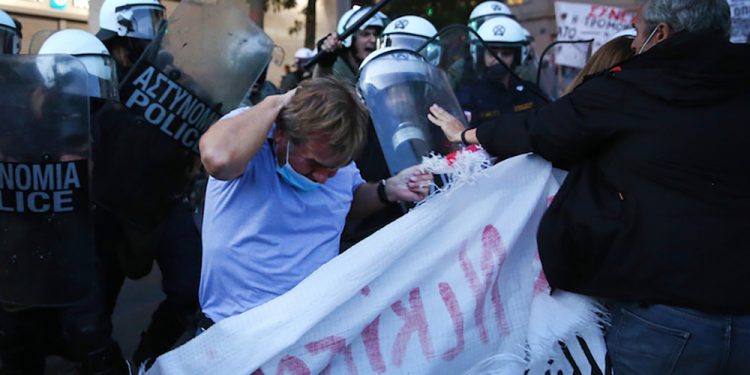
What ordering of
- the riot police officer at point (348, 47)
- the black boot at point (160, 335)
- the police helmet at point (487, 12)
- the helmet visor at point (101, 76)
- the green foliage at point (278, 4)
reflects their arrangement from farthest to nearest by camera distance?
the police helmet at point (487, 12) < the green foliage at point (278, 4) < the riot police officer at point (348, 47) < the black boot at point (160, 335) < the helmet visor at point (101, 76)

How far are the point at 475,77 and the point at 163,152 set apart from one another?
65.9 inches

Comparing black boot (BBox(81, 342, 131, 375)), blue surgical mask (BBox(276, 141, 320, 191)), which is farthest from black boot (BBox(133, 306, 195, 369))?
blue surgical mask (BBox(276, 141, 320, 191))

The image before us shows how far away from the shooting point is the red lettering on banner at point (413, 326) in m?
2.12

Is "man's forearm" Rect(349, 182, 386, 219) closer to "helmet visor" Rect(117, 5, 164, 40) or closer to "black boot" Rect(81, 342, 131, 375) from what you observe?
"black boot" Rect(81, 342, 131, 375)

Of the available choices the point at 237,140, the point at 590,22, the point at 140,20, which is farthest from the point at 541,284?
the point at 590,22

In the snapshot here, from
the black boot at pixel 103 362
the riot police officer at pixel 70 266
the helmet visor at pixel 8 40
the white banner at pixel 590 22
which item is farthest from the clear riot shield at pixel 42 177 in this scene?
the white banner at pixel 590 22

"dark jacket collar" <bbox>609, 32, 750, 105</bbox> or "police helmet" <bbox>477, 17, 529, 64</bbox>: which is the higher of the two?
"dark jacket collar" <bbox>609, 32, 750, 105</bbox>

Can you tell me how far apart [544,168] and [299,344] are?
34.8 inches

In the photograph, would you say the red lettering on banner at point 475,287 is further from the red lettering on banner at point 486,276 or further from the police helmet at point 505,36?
the police helmet at point 505,36

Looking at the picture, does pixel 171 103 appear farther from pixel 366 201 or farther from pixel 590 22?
pixel 590 22

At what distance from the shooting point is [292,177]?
2.13 m

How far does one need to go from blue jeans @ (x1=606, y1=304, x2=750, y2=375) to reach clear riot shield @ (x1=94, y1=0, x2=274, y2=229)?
2.13 metres

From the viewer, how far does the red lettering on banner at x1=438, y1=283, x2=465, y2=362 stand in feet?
7.09

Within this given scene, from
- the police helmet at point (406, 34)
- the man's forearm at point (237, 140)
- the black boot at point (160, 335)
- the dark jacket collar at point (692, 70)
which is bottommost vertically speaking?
the black boot at point (160, 335)
